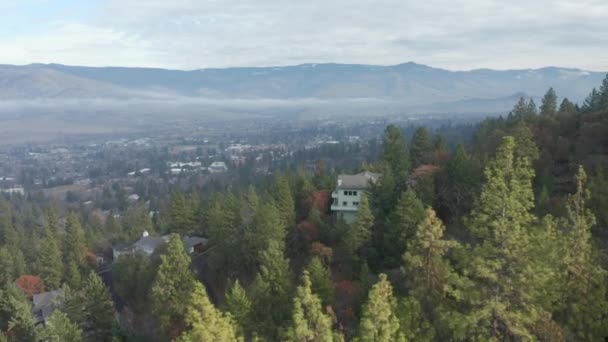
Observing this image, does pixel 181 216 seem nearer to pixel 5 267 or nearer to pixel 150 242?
pixel 150 242

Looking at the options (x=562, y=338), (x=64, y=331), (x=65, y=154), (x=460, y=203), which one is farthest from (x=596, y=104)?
(x=65, y=154)

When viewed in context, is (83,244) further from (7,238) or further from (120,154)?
(120,154)

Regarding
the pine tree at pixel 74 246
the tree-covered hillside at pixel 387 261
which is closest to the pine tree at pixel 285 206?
the tree-covered hillside at pixel 387 261

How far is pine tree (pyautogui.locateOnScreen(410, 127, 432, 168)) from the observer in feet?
119

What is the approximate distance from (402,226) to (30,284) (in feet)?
90.5

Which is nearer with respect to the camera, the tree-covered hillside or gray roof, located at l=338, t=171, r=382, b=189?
the tree-covered hillside

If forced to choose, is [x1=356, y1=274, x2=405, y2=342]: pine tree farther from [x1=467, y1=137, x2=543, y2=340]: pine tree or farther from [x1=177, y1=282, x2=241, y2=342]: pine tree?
[x1=177, y1=282, x2=241, y2=342]: pine tree

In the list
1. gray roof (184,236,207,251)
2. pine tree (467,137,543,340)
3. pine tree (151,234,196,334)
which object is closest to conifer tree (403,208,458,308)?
pine tree (467,137,543,340)

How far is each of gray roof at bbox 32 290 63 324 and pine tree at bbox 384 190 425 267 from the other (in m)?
20.2

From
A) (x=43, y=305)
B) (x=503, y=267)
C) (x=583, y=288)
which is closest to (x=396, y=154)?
(x=583, y=288)

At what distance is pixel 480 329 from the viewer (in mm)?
13031

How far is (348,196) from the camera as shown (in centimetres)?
3164

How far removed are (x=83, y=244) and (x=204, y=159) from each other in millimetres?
105689

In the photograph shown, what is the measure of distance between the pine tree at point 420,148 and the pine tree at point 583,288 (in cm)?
2173
